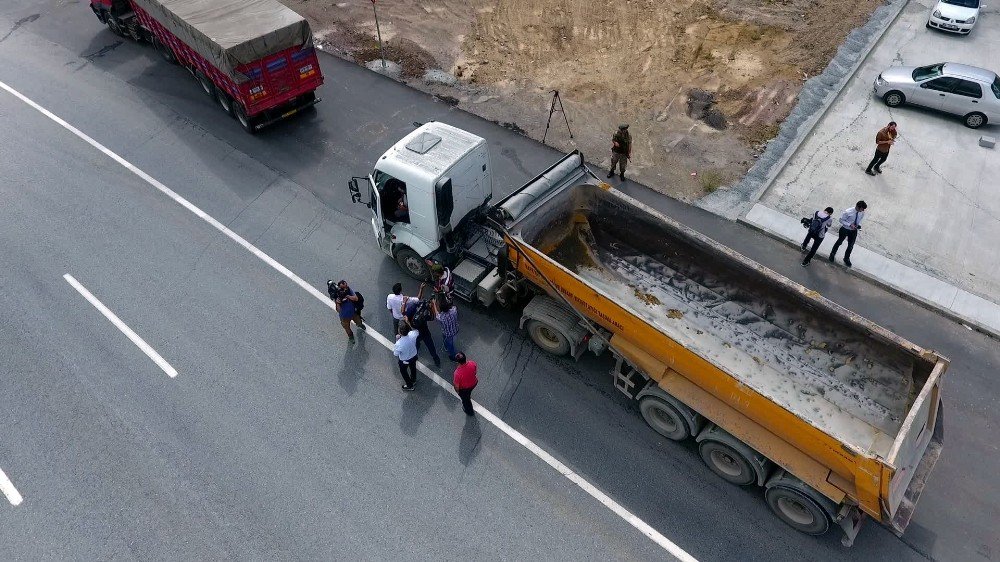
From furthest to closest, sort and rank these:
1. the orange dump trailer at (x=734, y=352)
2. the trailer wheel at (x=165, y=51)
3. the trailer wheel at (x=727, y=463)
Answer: the trailer wheel at (x=165, y=51), the trailer wheel at (x=727, y=463), the orange dump trailer at (x=734, y=352)

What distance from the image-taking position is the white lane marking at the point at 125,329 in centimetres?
1023

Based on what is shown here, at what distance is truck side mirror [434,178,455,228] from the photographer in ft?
31.3

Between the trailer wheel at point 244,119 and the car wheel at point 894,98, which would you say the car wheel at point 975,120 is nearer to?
the car wheel at point 894,98

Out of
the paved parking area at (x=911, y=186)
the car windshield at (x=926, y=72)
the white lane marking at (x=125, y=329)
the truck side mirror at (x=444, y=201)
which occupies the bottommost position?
the white lane marking at (x=125, y=329)

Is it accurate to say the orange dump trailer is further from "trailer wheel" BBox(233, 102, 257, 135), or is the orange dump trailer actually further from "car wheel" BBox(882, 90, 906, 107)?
A: "car wheel" BBox(882, 90, 906, 107)

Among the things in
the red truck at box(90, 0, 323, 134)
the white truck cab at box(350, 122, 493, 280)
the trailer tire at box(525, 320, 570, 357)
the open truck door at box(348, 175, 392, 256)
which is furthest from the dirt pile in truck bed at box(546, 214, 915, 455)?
the red truck at box(90, 0, 323, 134)

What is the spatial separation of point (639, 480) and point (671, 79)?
12.3 metres

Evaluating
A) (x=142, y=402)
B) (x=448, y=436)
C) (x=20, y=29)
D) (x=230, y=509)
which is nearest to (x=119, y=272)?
(x=142, y=402)

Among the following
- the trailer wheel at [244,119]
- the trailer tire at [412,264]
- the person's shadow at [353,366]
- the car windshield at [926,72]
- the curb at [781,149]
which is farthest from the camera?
the car windshield at [926,72]

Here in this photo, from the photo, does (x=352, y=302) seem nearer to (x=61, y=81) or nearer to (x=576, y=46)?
(x=576, y=46)

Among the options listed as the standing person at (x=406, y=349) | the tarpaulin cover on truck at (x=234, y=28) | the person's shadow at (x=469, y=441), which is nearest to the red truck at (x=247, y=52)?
the tarpaulin cover on truck at (x=234, y=28)

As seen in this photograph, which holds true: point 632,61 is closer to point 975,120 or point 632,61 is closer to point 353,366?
point 975,120

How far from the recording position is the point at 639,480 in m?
8.59

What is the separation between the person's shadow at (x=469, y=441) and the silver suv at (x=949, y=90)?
1455 cm
